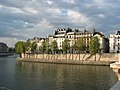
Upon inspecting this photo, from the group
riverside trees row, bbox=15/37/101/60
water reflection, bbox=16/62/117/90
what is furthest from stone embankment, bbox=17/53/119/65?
water reflection, bbox=16/62/117/90

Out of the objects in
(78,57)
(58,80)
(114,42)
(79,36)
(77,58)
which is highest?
(79,36)

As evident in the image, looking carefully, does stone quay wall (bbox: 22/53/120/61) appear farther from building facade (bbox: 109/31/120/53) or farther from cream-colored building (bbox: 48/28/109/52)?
building facade (bbox: 109/31/120/53)

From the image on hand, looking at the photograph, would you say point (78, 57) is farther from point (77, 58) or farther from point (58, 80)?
point (58, 80)

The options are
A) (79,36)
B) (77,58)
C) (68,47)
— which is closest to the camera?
(77,58)

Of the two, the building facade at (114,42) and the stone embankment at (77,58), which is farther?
the building facade at (114,42)

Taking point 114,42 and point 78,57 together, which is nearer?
point 78,57

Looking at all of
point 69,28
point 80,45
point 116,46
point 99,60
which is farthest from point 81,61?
point 69,28

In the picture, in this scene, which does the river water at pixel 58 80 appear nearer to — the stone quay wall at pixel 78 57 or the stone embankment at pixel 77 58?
the stone embankment at pixel 77 58

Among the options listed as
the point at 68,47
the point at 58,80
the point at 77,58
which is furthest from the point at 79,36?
the point at 58,80

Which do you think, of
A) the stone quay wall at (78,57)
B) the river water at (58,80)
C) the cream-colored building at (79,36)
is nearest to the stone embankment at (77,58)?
the stone quay wall at (78,57)

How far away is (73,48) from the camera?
10838 cm

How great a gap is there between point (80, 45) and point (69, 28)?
38.4m

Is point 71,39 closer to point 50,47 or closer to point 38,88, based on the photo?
point 50,47

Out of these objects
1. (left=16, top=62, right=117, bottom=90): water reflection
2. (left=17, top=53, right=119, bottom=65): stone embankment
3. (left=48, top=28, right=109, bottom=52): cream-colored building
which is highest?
(left=48, top=28, right=109, bottom=52): cream-colored building
